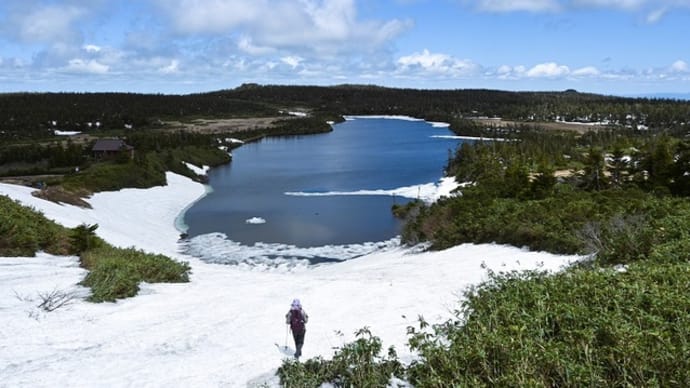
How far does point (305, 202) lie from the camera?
55.9 metres

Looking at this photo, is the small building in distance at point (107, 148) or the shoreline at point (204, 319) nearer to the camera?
the shoreline at point (204, 319)

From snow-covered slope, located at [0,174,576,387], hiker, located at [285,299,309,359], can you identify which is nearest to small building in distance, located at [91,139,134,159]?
snow-covered slope, located at [0,174,576,387]

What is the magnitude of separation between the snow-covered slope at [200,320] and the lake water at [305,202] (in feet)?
49.4

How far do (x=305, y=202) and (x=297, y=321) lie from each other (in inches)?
1793

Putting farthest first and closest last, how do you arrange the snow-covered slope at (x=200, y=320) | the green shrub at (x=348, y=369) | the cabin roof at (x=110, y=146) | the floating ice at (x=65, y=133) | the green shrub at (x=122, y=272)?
the floating ice at (x=65, y=133)
the cabin roof at (x=110, y=146)
the green shrub at (x=122, y=272)
the snow-covered slope at (x=200, y=320)
the green shrub at (x=348, y=369)

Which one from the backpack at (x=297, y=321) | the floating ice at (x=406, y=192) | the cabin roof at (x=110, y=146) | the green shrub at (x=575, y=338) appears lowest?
the floating ice at (x=406, y=192)

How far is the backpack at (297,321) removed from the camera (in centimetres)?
1050

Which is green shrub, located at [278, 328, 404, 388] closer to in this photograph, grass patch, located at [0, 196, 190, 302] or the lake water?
grass patch, located at [0, 196, 190, 302]

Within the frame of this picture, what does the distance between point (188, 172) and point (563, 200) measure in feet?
178

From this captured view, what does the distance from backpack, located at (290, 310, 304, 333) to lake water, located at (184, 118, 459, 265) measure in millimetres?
22239

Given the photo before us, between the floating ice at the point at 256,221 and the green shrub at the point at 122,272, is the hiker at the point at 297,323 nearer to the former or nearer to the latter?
the green shrub at the point at 122,272

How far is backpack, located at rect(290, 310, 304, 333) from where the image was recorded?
1050 centimetres

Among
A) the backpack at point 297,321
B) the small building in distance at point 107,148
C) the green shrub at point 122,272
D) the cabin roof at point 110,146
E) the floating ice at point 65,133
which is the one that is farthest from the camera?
the floating ice at point 65,133

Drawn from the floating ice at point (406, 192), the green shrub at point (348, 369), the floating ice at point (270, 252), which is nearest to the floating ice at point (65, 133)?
the floating ice at point (406, 192)
